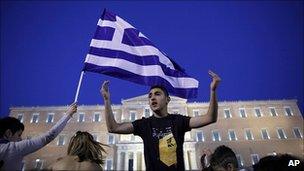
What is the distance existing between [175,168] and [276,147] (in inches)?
1697

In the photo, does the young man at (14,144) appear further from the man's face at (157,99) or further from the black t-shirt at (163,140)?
the man's face at (157,99)

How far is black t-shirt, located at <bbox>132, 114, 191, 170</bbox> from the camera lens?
338cm

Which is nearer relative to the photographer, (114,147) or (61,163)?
(61,163)

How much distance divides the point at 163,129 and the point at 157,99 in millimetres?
518

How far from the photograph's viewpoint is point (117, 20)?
6.07 metres

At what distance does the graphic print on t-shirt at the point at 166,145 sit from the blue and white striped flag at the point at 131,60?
1.64m

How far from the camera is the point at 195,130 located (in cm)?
4328

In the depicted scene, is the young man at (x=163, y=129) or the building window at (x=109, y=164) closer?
the young man at (x=163, y=129)

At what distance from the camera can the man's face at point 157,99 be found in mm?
3947

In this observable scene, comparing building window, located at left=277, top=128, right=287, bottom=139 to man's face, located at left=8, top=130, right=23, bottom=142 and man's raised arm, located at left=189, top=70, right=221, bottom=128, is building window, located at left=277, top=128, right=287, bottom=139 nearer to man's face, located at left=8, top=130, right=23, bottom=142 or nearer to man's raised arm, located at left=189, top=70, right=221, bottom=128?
man's raised arm, located at left=189, top=70, right=221, bottom=128

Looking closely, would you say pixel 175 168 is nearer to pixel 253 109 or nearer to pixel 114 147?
pixel 114 147

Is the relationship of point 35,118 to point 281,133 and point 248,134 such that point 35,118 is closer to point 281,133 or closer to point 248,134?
point 248,134

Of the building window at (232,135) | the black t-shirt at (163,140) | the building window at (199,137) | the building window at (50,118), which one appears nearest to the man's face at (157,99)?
the black t-shirt at (163,140)

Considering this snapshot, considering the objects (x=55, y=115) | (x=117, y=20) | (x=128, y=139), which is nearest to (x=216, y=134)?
(x=128, y=139)
